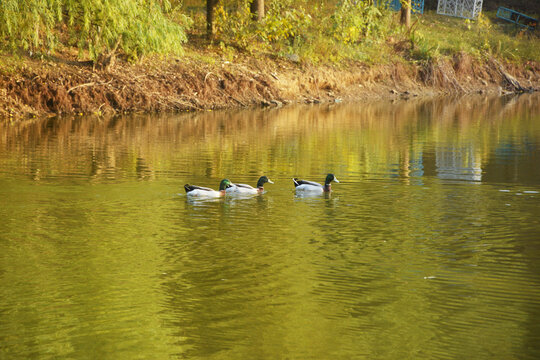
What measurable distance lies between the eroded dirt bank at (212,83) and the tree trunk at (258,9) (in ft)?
7.67

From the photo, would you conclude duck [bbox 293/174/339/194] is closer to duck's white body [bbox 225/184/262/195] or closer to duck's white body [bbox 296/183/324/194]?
duck's white body [bbox 296/183/324/194]

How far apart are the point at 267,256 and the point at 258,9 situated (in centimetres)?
3295

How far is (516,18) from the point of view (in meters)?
63.2

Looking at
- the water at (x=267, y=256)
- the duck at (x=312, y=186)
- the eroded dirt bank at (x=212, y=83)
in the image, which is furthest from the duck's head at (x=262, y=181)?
the eroded dirt bank at (x=212, y=83)

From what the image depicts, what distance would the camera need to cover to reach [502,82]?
179ft

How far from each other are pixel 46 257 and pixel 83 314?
102 inches

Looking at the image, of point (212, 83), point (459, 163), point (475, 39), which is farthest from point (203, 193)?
point (475, 39)

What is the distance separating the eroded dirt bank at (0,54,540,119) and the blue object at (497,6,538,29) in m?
8.54

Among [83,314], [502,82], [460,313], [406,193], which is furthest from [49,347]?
[502,82]

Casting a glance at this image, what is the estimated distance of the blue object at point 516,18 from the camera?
202ft

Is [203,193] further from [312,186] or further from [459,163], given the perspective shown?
[459,163]

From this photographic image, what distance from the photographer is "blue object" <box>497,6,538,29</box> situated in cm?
6166

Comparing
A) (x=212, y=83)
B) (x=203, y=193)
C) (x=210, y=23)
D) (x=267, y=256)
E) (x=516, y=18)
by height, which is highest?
(x=516, y=18)

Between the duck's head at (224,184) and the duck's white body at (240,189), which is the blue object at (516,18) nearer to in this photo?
the duck's white body at (240,189)
